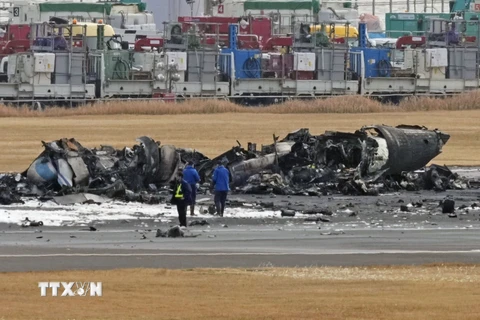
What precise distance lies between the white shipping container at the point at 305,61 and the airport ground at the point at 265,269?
38239 millimetres

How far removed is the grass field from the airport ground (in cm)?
1516

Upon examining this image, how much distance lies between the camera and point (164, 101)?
63781mm

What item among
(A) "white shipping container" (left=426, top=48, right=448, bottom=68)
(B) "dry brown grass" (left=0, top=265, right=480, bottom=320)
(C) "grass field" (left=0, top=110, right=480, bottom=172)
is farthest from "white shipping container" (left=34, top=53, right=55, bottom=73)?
(B) "dry brown grass" (left=0, top=265, right=480, bottom=320)

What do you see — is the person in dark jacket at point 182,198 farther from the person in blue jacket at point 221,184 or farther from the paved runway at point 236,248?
the person in blue jacket at point 221,184

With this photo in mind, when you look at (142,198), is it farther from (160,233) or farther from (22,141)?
(22,141)

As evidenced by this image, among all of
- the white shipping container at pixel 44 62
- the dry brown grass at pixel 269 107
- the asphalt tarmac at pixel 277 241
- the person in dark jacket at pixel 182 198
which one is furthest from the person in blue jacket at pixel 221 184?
the white shipping container at pixel 44 62

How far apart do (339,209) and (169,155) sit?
18.8 ft

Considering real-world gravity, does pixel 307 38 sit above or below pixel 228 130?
above

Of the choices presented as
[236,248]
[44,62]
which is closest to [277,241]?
[236,248]

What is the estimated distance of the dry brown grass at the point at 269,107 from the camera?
6167 centimetres

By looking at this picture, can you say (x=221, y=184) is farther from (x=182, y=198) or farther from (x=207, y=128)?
(x=207, y=128)

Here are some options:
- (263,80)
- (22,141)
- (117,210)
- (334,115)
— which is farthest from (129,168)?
(263,80)

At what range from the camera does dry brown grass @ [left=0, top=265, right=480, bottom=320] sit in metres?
15.2

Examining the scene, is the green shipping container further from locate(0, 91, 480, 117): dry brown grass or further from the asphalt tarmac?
the asphalt tarmac
